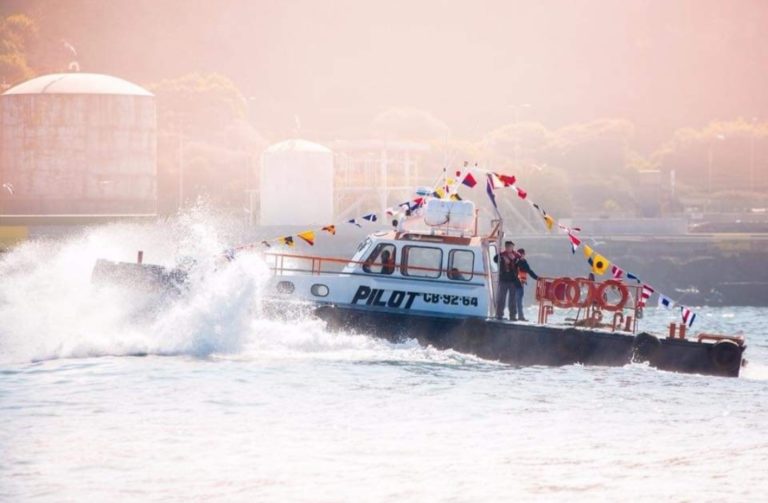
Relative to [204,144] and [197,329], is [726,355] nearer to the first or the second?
[197,329]

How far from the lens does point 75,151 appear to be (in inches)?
3310

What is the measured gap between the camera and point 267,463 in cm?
1809

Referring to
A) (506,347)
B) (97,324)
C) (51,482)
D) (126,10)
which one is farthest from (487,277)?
(126,10)

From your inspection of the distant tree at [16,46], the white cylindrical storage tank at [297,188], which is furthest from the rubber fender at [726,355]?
the distant tree at [16,46]

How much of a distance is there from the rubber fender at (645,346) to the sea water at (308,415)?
0.67 feet

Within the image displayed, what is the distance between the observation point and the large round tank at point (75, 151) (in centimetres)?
8369

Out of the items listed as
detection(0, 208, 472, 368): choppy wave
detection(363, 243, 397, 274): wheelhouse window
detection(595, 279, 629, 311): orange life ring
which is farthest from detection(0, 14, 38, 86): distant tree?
detection(595, 279, 629, 311): orange life ring

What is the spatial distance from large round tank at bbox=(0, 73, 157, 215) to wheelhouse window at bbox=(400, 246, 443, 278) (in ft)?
186

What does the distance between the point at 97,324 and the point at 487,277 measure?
Answer: 7865mm

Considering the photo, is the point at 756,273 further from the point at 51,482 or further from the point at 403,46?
the point at 403,46

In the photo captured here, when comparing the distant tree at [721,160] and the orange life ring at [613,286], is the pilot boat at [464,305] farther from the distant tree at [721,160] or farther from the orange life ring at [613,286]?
the distant tree at [721,160]

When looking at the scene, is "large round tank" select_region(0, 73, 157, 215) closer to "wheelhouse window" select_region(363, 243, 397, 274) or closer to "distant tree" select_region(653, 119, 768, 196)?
"wheelhouse window" select_region(363, 243, 397, 274)

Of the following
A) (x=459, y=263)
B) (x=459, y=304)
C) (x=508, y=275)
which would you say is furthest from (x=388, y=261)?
(x=508, y=275)

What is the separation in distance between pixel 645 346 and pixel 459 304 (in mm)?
3761
